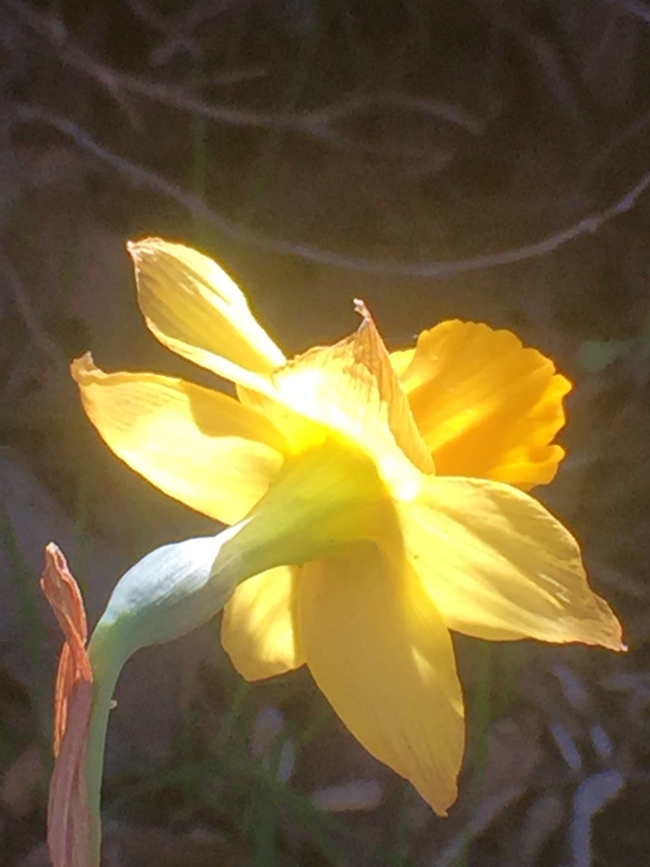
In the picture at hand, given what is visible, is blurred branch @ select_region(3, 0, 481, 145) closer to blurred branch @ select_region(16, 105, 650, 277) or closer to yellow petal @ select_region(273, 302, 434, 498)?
blurred branch @ select_region(16, 105, 650, 277)

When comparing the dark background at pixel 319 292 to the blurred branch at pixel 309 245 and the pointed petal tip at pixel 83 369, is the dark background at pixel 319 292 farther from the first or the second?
the pointed petal tip at pixel 83 369

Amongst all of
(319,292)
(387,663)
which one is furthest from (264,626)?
(319,292)

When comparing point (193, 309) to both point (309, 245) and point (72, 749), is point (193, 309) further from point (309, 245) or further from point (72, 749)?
point (309, 245)

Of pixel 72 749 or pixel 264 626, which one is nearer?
pixel 72 749

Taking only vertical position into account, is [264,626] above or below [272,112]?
below

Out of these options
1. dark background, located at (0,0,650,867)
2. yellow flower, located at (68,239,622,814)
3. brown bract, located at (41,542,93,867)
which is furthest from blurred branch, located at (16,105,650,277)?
brown bract, located at (41,542,93,867)

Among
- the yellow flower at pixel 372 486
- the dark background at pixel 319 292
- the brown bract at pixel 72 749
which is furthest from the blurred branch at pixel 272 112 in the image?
the brown bract at pixel 72 749

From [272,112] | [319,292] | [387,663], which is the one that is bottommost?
[387,663]
